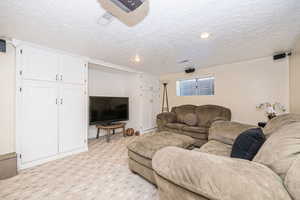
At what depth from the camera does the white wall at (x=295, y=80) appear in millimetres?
2439

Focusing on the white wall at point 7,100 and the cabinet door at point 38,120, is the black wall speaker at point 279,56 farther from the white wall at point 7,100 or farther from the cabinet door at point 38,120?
the white wall at point 7,100

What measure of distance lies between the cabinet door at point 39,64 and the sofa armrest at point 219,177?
102 inches

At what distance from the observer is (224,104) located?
3.69 meters

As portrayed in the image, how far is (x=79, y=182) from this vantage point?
174 centimetres

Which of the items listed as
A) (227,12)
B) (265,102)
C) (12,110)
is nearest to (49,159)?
(12,110)

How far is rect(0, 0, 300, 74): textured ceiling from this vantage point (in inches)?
52.9

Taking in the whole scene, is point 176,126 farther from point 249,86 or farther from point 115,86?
point 115,86

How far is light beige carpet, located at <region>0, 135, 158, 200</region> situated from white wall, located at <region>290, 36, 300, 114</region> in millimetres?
3136

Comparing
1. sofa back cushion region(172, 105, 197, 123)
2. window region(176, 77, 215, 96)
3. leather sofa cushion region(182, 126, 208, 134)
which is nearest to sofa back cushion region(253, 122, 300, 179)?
leather sofa cushion region(182, 126, 208, 134)

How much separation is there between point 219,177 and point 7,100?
298 cm

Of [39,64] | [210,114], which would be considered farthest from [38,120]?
[210,114]

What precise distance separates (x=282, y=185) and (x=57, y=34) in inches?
110

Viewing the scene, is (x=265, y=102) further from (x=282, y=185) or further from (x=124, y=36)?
(x=124, y=36)

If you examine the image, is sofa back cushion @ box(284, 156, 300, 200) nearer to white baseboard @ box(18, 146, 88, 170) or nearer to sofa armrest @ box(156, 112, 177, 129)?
sofa armrest @ box(156, 112, 177, 129)
